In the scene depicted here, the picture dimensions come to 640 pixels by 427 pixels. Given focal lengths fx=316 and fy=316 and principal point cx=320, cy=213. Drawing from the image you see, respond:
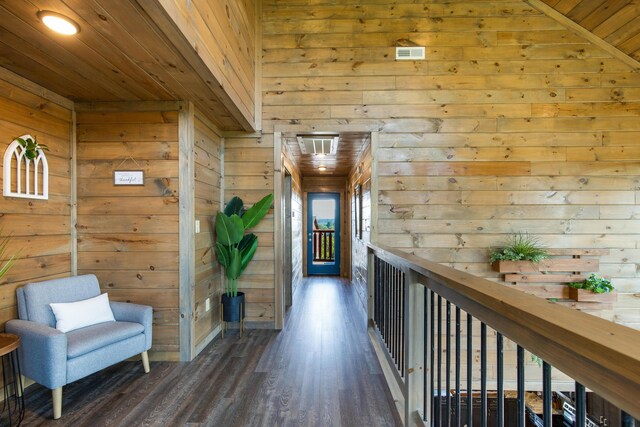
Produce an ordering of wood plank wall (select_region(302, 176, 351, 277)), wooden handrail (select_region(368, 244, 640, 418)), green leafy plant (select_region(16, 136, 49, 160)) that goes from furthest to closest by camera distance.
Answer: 1. wood plank wall (select_region(302, 176, 351, 277))
2. green leafy plant (select_region(16, 136, 49, 160))
3. wooden handrail (select_region(368, 244, 640, 418))

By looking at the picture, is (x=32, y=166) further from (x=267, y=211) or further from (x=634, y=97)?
(x=634, y=97)

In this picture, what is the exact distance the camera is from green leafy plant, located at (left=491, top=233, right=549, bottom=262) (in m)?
3.43

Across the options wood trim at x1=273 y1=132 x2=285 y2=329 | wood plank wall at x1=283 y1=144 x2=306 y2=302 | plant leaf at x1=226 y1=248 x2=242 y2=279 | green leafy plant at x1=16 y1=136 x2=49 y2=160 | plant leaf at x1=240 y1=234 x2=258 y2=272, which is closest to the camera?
green leafy plant at x1=16 y1=136 x2=49 y2=160

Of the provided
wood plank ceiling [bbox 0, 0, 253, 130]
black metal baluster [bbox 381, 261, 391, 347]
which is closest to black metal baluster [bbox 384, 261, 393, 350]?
black metal baluster [bbox 381, 261, 391, 347]

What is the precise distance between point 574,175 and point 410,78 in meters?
2.13

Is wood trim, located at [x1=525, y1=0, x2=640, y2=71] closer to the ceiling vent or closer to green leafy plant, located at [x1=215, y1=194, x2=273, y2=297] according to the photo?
the ceiling vent

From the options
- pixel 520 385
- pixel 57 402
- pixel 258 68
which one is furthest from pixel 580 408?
pixel 258 68

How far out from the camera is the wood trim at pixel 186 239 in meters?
2.82

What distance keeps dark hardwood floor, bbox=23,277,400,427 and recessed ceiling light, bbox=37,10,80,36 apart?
231 centimetres

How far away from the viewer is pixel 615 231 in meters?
3.52

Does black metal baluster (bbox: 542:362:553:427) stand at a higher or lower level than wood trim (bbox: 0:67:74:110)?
lower

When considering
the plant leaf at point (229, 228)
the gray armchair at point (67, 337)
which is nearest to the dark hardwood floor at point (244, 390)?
the gray armchair at point (67, 337)

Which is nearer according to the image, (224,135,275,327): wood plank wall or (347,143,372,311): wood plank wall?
(224,135,275,327): wood plank wall

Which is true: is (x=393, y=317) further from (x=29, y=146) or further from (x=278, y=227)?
(x=29, y=146)
